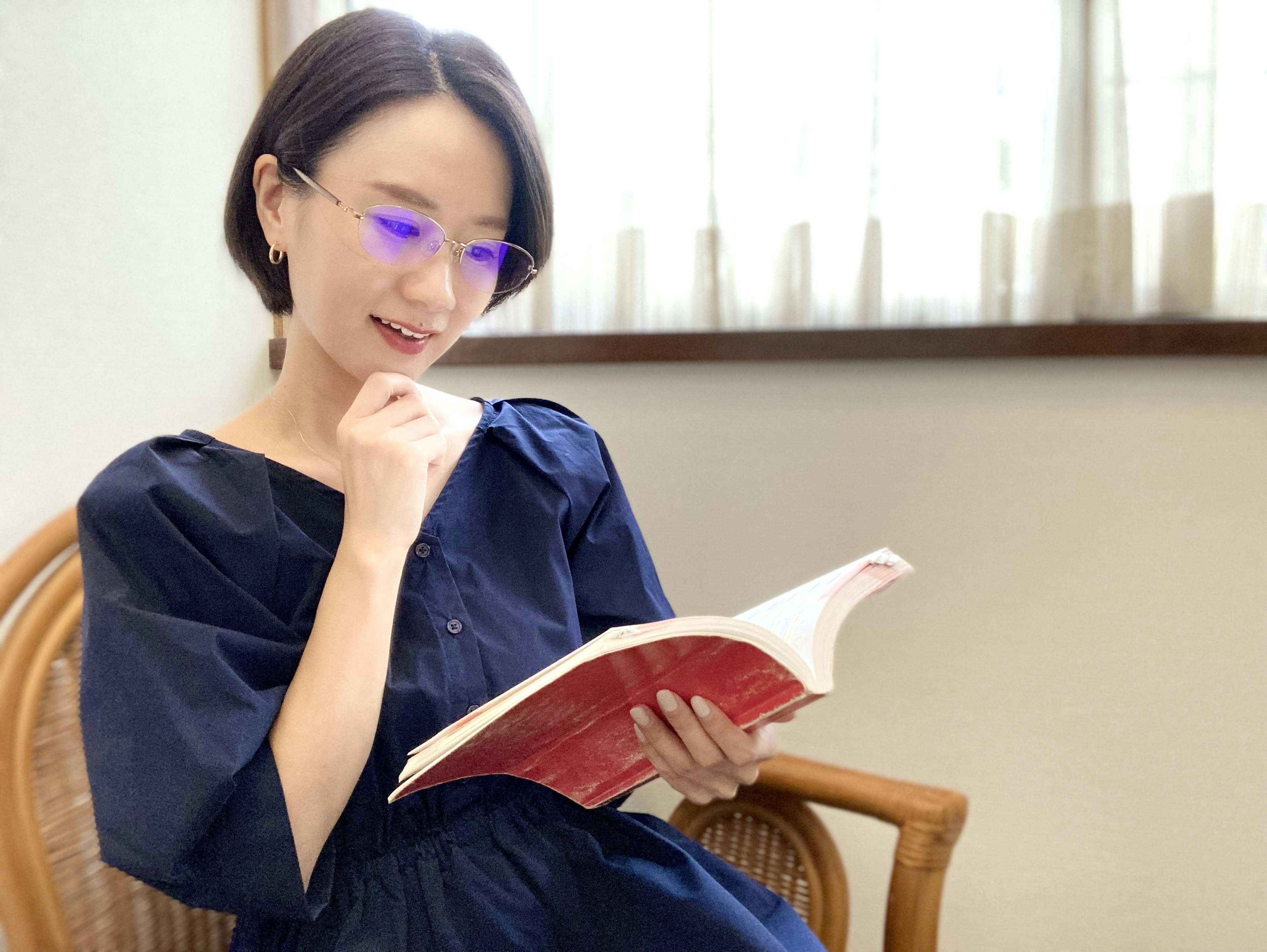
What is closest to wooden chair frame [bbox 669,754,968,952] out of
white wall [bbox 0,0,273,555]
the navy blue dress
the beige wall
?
the navy blue dress

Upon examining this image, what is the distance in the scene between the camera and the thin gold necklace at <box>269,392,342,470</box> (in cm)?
91

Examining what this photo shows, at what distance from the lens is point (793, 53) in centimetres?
134

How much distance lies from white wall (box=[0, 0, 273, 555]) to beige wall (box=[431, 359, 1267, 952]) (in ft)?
1.95

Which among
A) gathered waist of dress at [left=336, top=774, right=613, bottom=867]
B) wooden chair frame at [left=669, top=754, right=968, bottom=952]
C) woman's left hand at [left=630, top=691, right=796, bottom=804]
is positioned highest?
woman's left hand at [left=630, top=691, right=796, bottom=804]

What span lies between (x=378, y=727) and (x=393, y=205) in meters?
0.44

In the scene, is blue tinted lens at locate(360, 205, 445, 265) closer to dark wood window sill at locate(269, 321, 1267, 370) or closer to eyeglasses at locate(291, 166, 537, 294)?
eyeglasses at locate(291, 166, 537, 294)

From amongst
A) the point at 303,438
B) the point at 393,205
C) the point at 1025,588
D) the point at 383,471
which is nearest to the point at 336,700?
the point at 383,471

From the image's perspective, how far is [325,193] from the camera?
0.79 metres

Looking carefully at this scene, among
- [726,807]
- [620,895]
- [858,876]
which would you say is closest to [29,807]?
[620,895]

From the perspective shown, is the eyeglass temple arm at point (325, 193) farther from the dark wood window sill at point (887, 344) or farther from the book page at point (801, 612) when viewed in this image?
the dark wood window sill at point (887, 344)

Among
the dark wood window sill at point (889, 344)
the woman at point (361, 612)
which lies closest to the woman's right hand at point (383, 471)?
the woman at point (361, 612)

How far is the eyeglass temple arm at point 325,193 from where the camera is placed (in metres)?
0.78

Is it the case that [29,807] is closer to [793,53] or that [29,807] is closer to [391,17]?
[391,17]

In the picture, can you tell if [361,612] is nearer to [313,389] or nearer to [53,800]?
[313,389]
